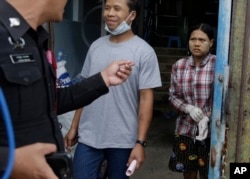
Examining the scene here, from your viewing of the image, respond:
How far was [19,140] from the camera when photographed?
1.48 m

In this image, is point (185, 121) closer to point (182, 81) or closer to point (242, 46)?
point (182, 81)

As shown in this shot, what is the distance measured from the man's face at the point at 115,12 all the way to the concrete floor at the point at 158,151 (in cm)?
211

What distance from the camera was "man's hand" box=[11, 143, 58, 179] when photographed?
126 cm

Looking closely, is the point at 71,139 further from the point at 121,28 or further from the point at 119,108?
the point at 121,28

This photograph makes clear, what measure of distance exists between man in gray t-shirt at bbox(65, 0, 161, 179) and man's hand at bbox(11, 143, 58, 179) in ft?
4.28

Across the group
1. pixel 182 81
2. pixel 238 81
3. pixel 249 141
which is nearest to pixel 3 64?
pixel 238 81

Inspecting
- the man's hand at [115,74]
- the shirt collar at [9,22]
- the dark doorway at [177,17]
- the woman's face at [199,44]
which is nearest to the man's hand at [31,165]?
the shirt collar at [9,22]

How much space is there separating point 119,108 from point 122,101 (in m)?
0.05

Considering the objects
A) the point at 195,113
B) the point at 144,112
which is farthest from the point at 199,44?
the point at 144,112

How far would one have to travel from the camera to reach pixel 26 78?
145 cm

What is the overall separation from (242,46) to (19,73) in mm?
1009

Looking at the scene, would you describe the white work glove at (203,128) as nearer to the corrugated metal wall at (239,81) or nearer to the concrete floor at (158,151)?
the corrugated metal wall at (239,81)

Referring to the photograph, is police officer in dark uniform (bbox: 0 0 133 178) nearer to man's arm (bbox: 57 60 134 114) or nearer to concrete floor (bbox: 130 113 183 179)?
man's arm (bbox: 57 60 134 114)

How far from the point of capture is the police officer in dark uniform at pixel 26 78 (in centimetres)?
143
